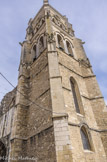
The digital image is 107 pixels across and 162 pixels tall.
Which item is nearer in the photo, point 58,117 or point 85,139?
point 58,117

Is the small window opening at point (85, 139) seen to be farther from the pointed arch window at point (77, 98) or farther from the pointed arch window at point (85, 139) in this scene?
the pointed arch window at point (77, 98)

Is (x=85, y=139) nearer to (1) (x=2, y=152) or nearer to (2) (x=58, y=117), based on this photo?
(2) (x=58, y=117)

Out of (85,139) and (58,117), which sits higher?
(58,117)

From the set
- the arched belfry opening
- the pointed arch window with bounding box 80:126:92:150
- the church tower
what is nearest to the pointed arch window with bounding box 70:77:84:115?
the church tower

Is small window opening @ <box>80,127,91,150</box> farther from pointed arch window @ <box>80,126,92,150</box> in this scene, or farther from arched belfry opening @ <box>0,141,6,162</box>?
arched belfry opening @ <box>0,141,6,162</box>

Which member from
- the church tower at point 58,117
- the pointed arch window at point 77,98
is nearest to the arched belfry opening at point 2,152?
the church tower at point 58,117

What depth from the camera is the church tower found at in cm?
569

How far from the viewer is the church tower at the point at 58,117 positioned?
5685 millimetres

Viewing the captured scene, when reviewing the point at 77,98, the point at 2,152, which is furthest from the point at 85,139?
the point at 2,152

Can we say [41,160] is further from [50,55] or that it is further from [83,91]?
[50,55]

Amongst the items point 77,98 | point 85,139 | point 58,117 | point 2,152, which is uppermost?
point 77,98

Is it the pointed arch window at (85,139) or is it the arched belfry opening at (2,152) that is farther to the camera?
the arched belfry opening at (2,152)

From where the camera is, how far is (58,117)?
5.90 metres

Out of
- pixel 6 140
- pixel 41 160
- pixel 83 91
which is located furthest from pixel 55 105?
pixel 6 140
